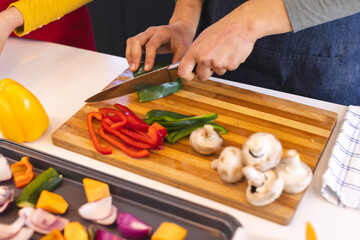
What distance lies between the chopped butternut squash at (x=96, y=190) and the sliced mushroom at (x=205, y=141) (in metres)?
0.30

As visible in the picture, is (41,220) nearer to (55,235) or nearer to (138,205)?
(55,235)

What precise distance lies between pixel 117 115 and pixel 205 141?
1.17ft

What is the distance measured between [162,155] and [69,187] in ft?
0.99

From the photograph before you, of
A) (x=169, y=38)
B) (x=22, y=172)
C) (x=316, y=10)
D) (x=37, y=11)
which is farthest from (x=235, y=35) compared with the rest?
(x=37, y=11)

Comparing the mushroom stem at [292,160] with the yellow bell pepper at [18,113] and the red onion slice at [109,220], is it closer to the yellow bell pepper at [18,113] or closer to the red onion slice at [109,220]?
the red onion slice at [109,220]

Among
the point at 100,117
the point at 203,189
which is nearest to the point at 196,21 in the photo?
the point at 100,117

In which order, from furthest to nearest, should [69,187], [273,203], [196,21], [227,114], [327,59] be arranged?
[196,21]
[327,59]
[227,114]
[69,187]
[273,203]

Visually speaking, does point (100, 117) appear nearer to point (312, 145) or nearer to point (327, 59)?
point (312, 145)

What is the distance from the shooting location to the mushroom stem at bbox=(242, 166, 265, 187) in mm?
948

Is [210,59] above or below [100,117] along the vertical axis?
above

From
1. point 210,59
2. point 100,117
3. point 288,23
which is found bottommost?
point 100,117

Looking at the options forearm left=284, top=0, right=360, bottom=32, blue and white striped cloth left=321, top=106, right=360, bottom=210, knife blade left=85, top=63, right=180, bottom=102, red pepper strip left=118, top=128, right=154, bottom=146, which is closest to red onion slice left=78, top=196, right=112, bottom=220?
red pepper strip left=118, top=128, right=154, bottom=146

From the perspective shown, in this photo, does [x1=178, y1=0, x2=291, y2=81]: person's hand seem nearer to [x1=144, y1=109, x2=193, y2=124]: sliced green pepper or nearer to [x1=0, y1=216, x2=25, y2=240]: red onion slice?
[x1=144, y1=109, x2=193, y2=124]: sliced green pepper

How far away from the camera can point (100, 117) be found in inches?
52.5
